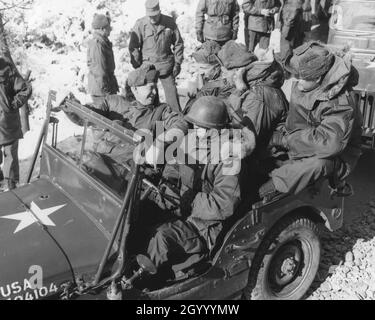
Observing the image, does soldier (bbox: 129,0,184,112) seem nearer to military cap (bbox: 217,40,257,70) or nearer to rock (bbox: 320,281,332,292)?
military cap (bbox: 217,40,257,70)

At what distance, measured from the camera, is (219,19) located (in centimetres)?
746

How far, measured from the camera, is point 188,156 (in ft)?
11.7

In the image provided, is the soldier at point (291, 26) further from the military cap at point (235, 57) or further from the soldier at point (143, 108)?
the soldier at point (143, 108)

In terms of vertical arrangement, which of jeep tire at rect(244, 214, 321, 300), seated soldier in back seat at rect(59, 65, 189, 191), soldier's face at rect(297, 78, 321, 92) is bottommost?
jeep tire at rect(244, 214, 321, 300)

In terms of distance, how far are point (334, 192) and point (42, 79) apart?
718cm

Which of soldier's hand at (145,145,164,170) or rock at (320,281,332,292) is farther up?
soldier's hand at (145,145,164,170)

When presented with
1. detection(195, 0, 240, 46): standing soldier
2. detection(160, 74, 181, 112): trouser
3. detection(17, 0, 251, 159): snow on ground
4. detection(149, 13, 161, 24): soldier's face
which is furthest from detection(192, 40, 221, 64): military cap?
detection(17, 0, 251, 159): snow on ground

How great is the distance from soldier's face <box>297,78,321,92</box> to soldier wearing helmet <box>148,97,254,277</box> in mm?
841

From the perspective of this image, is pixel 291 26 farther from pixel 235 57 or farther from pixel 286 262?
pixel 286 262

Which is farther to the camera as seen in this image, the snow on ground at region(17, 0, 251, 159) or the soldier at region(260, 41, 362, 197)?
the snow on ground at region(17, 0, 251, 159)

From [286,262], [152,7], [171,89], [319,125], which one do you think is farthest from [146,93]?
[152,7]

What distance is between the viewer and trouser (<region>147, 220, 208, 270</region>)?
3178 mm
